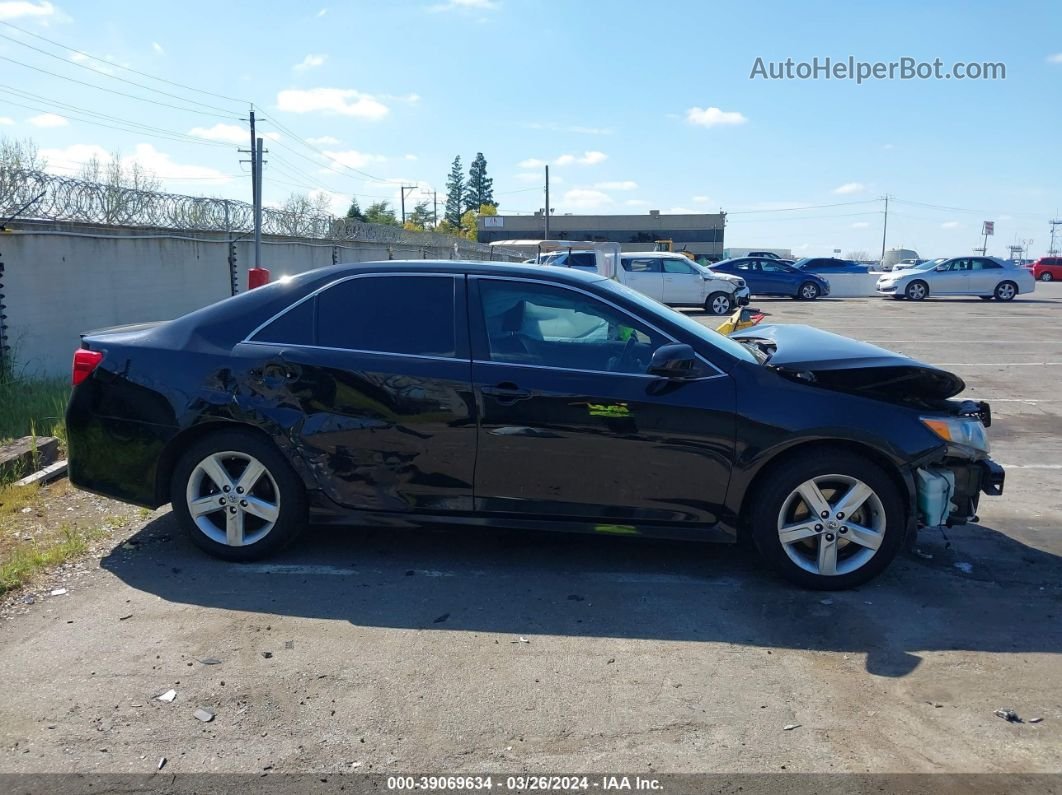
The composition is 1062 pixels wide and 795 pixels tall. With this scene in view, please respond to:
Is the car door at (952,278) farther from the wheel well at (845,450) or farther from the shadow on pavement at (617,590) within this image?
the wheel well at (845,450)

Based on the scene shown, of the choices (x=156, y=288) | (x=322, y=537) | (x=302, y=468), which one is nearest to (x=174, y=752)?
(x=302, y=468)

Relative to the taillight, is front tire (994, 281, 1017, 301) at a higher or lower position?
higher

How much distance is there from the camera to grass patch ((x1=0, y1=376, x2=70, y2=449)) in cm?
710

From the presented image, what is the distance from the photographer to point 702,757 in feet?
10.1

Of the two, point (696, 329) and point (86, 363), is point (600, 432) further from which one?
point (86, 363)

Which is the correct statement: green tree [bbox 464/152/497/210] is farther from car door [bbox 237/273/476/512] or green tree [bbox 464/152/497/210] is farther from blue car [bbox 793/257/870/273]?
car door [bbox 237/273/476/512]

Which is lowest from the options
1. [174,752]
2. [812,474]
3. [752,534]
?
[174,752]

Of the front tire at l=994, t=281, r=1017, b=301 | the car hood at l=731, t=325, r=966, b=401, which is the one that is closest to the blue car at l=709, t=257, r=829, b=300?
the front tire at l=994, t=281, r=1017, b=301

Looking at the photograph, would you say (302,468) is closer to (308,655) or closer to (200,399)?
(200,399)

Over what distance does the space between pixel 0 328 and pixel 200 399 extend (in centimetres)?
575

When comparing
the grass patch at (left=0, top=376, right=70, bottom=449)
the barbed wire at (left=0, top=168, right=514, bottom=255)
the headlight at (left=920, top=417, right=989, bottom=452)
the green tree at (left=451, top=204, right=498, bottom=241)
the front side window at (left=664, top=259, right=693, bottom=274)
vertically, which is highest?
the green tree at (left=451, top=204, right=498, bottom=241)

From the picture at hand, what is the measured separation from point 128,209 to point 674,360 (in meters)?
9.98

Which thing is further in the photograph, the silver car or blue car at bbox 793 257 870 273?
blue car at bbox 793 257 870 273

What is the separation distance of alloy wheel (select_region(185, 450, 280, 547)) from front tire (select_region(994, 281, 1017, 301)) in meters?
30.8
